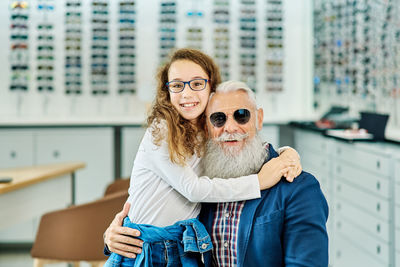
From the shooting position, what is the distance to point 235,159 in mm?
1918

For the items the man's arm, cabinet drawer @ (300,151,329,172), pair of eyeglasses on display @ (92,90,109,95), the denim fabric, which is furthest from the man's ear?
pair of eyeglasses on display @ (92,90,109,95)

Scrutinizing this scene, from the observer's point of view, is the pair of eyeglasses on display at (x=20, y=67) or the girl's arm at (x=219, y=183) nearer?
the girl's arm at (x=219, y=183)

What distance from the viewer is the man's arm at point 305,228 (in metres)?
1.68

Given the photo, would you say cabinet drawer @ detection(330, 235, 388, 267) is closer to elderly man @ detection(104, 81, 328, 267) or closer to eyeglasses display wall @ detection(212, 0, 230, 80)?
elderly man @ detection(104, 81, 328, 267)

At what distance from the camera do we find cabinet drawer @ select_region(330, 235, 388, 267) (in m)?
3.60

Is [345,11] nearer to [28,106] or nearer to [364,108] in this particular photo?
[364,108]

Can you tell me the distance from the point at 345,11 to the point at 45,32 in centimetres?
402

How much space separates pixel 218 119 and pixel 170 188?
14.2 inches

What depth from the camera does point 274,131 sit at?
5.74m

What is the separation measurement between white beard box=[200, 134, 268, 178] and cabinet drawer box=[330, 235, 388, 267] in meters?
2.02

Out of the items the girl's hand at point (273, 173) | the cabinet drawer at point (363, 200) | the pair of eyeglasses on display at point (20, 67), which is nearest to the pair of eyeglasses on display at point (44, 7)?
the pair of eyeglasses on display at point (20, 67)

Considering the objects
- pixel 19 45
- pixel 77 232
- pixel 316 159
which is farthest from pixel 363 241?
pixel 19 45

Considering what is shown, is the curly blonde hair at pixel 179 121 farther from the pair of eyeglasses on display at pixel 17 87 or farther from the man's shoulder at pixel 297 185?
Answer: the pair of eyeglasses on display at pixel 17 87

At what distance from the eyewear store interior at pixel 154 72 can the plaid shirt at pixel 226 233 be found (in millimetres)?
2487
